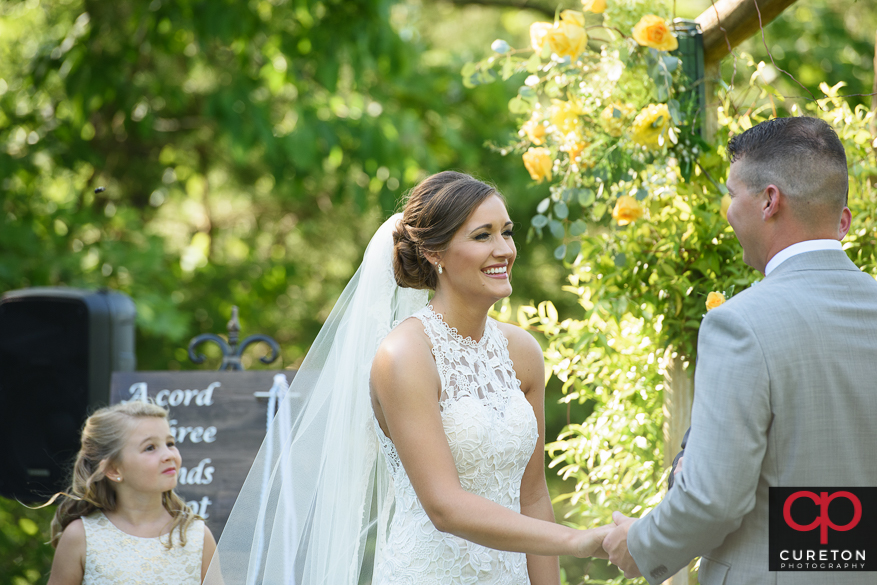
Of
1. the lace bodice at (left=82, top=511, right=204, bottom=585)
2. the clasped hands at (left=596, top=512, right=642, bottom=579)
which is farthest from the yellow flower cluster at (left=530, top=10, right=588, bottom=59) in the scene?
the lace bodice at (left=82, top=511, right=204, bottom=585)

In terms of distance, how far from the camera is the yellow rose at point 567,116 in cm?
263

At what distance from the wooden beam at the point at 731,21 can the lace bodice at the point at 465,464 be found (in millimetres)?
1309

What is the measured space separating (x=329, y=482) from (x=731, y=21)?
1858 millimetres

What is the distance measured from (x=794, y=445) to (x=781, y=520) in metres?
0.15

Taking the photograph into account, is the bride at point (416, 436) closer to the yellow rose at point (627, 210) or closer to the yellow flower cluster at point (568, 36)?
the yellow rose at point (627, 210)

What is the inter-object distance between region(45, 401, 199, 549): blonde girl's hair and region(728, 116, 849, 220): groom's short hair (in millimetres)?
2158

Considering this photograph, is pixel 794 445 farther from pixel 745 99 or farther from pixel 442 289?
pixel 745 99

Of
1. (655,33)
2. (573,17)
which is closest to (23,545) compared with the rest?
(573,17)

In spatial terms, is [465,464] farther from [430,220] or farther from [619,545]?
[430,220]

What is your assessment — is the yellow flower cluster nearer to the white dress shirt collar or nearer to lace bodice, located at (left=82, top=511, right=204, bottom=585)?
the white dress shirt collar

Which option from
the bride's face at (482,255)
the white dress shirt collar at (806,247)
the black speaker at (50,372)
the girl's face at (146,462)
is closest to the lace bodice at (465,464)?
the bride's face at (482,255)

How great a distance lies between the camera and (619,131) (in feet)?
8.53

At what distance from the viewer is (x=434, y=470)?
1923 millimetres

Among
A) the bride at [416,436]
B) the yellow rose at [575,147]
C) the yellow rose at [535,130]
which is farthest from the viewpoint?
the yellow rose at [535,130]
